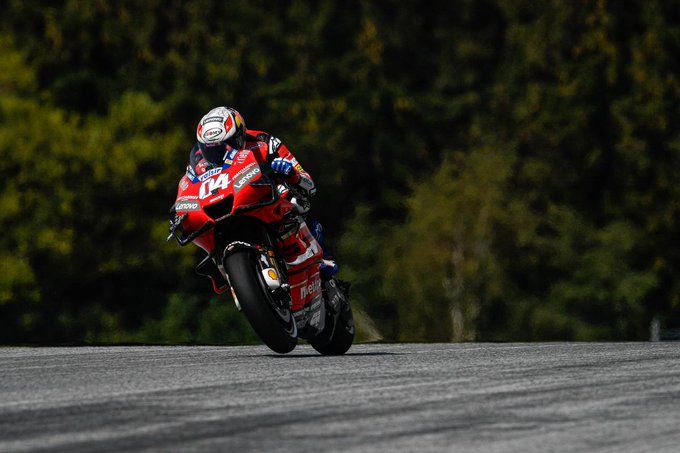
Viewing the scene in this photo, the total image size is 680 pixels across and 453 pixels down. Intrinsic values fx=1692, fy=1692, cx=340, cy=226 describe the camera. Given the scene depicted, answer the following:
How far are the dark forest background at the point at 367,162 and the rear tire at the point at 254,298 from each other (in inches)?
1385

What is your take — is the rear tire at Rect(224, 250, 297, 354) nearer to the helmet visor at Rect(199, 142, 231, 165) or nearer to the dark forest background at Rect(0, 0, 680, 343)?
the helmet visor at Rect(199, 142, 231, 165)

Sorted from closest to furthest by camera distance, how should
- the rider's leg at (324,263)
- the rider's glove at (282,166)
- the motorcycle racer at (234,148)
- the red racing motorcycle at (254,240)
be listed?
1. the red racing motorcycle at (254,240)
2. the motorcycle racer at (234,148)
3. the rider's glove at (282,166)
4. the rider's leg at (324,263)

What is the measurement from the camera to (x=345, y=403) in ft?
26.1

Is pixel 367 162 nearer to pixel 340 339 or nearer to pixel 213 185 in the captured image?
pixel 340 339

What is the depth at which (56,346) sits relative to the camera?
538 inches

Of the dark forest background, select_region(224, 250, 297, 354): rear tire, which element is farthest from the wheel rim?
the dark forest background

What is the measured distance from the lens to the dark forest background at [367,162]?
161 feet

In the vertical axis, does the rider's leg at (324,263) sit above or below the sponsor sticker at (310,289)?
above

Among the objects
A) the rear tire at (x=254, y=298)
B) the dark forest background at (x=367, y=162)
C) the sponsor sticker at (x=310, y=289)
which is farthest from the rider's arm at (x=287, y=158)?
the dark forest background at (x=367, y=162)

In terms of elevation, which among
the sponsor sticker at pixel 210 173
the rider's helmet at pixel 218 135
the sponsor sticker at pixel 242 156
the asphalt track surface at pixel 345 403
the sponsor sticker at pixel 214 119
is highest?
the sponsor sticker at pixel 214 119

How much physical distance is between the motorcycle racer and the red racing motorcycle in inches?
2.3

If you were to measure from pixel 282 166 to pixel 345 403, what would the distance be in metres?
4.08

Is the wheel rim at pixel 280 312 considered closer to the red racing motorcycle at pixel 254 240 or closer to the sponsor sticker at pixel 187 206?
the red racing motorcycle at pixel 254 240

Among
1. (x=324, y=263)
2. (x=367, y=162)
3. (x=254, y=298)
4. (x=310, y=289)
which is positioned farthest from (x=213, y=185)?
(x=367, y=162)
